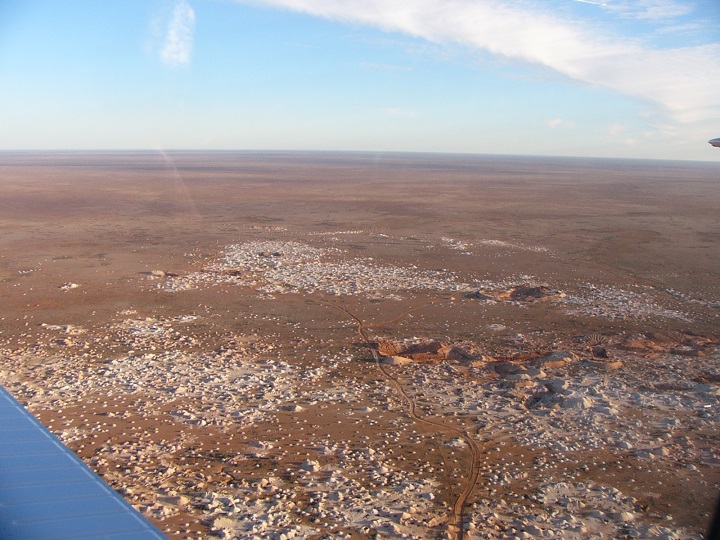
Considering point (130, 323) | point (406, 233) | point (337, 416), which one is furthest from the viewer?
point (406, 233)

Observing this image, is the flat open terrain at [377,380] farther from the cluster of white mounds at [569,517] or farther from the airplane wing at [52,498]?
the airplane wing at [52,498]

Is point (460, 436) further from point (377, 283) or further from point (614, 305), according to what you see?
point (377, 283)

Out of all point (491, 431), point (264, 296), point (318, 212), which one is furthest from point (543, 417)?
point (318, 212)

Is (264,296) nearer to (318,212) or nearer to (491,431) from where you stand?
(491,431)

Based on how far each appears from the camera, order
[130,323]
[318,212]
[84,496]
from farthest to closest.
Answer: [318,212]
[130,323]
[84,496]

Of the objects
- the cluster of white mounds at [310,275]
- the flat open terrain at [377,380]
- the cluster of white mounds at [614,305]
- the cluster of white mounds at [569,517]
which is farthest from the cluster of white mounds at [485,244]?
the cluster of white mounds at [569,517]

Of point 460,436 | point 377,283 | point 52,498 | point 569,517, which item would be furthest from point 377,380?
point 52,498
